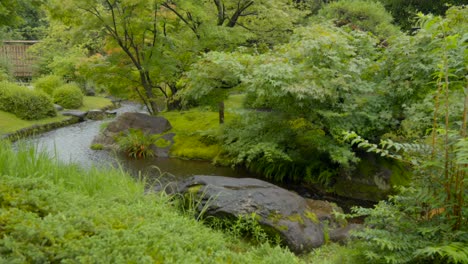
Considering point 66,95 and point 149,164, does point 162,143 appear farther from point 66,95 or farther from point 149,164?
point 66,95

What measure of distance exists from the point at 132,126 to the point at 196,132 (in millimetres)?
1647

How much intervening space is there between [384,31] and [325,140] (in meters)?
6.84

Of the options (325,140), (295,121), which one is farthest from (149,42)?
(325,140)

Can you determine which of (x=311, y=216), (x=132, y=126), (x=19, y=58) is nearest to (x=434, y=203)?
(x=311, y=216)

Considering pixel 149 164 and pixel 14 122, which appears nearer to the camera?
pixel 149 164

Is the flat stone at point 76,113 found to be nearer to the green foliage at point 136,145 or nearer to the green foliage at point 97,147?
the green foliage at point 97,147

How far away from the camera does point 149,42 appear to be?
1066 centimetres

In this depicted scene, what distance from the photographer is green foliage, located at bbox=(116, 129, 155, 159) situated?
9062 mm

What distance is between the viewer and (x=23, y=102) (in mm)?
11867

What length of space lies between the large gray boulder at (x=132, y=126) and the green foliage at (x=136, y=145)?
36 cm

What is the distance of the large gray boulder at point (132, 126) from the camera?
9.78 m

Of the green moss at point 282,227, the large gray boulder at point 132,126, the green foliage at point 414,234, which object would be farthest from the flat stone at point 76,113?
the green foliage at point 414,234

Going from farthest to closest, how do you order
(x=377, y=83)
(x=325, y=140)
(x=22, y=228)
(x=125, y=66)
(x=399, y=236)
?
(x=125, y=66)
(x=377, y=83)
(x=325, y=140)
(x=399, y=236)
(x=22, y=228)

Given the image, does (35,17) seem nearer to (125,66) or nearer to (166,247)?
(125,66)
